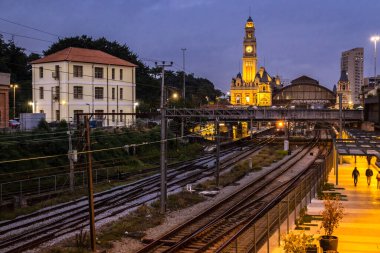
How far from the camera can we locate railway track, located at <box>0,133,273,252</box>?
2103 centimetres

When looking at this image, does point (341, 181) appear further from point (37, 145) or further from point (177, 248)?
point (37, 145)

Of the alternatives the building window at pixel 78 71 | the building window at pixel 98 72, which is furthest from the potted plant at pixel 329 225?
the building window at pixel 98 72

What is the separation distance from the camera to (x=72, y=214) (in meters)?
26.5

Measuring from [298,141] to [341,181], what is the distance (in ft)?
171

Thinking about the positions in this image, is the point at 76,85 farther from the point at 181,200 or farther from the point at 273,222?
the point at 273,222

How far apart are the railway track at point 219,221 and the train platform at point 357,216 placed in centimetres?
336

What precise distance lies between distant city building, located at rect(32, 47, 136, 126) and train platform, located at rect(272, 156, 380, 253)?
111 feet

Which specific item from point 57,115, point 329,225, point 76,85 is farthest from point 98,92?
point 329,225

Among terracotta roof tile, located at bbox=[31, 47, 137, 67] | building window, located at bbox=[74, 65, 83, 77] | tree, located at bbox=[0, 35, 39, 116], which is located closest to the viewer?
terracotta roof tile, located at bbox=[31, 47, 137, 67]

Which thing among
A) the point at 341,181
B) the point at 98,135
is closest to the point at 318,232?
the point at 341,181

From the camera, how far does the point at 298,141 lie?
86.6 metres

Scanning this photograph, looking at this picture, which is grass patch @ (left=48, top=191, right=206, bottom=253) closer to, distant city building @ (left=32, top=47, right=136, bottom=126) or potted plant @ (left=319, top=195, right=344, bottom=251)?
potted plant @ (left=319, top=195, right=344, bottom=251)

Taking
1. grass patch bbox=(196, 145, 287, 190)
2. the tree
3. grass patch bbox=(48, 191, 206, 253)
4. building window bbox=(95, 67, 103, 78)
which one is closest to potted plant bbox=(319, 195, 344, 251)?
grass patch bbox=(48, 191, 206, 253)

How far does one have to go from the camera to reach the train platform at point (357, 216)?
17562 mm
